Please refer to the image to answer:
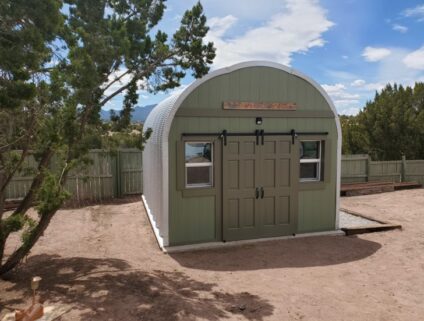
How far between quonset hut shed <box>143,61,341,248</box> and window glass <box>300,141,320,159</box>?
3 centimetres

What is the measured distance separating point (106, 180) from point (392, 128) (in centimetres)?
1460

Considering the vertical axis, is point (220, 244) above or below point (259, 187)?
below

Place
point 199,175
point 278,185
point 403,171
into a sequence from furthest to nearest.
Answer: point 403,171 < point 278,185 < point 199,175

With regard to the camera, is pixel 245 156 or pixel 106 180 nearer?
pixel 245 156

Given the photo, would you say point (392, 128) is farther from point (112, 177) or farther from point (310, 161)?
point (112, 177)

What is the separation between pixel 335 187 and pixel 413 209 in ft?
15.7

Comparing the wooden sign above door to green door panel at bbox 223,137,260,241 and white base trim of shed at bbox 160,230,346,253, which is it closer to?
green door panel at bbox 223,137,260,241

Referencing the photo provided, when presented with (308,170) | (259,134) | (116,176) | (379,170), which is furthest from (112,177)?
(379,170)

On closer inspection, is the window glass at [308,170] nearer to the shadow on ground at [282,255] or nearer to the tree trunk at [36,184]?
the shadow on ground at [282,255]

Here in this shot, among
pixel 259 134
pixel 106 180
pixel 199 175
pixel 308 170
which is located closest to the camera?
pixel 199 175

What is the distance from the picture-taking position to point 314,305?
17.0 ft

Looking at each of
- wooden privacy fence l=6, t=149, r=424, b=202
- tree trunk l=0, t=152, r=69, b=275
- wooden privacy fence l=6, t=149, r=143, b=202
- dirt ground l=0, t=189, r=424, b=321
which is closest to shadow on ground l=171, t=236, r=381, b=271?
dirt ground l=0, t=189, r=424, b=321

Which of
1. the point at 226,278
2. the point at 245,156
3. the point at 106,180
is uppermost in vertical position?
the point at 245,156

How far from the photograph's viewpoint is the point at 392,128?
1828 cm
